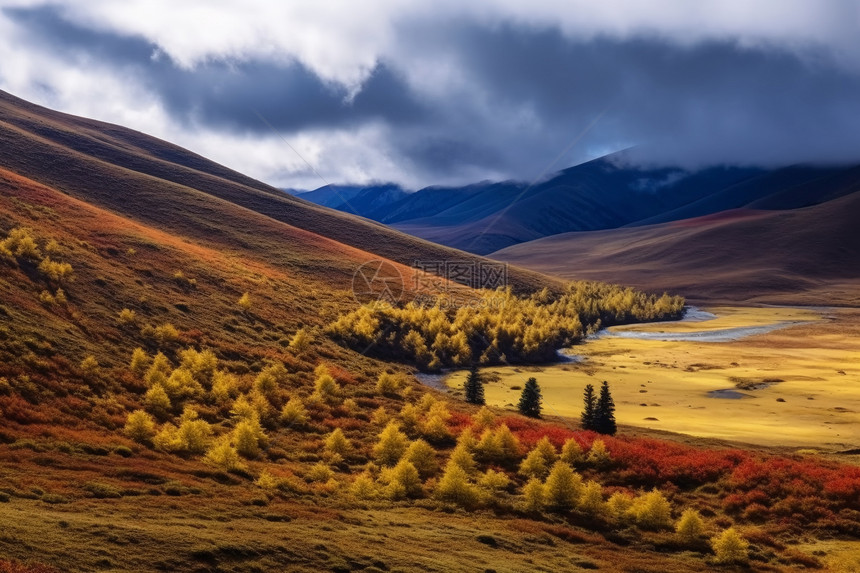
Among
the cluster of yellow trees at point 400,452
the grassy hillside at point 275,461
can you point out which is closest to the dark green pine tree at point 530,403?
the grassy hillside at point 275,461

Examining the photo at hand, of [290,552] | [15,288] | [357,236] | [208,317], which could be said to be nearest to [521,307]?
[357,236]

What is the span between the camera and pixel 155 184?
13250 centimetres

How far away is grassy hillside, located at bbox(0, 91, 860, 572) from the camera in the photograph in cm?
2134

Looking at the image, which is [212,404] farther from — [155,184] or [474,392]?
[155,184]

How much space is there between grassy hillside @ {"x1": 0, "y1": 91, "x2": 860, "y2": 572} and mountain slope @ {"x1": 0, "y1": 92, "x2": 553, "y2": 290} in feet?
99.0

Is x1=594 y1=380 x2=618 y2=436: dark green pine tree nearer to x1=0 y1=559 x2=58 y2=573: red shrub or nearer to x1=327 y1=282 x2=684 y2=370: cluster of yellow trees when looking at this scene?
x1=327 y1=282 x2=684 y2=370: cluster of yellow trees

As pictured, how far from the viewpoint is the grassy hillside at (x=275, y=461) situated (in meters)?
21.3

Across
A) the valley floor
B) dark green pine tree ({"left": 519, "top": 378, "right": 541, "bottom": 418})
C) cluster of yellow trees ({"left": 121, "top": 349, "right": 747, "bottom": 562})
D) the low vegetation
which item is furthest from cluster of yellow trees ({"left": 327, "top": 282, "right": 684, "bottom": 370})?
cluster of yellow trees ({"left": 121, "top": 349, "right": 747, "bottom": 562})

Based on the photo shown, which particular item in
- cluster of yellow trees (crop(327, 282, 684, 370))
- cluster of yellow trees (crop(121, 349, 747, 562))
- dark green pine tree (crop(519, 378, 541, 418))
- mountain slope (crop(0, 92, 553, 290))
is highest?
mountain slope (crop(0, 92, 553, 290))

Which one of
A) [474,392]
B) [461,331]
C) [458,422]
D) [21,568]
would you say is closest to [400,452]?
[458,422]

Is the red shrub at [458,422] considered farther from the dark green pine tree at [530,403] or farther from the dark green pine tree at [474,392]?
the dark green pine tree at [474,392]

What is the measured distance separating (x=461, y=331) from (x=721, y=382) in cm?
3955

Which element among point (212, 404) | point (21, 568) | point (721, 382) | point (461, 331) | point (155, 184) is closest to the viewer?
point (21, 568)

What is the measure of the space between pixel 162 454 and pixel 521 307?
99176 mm
